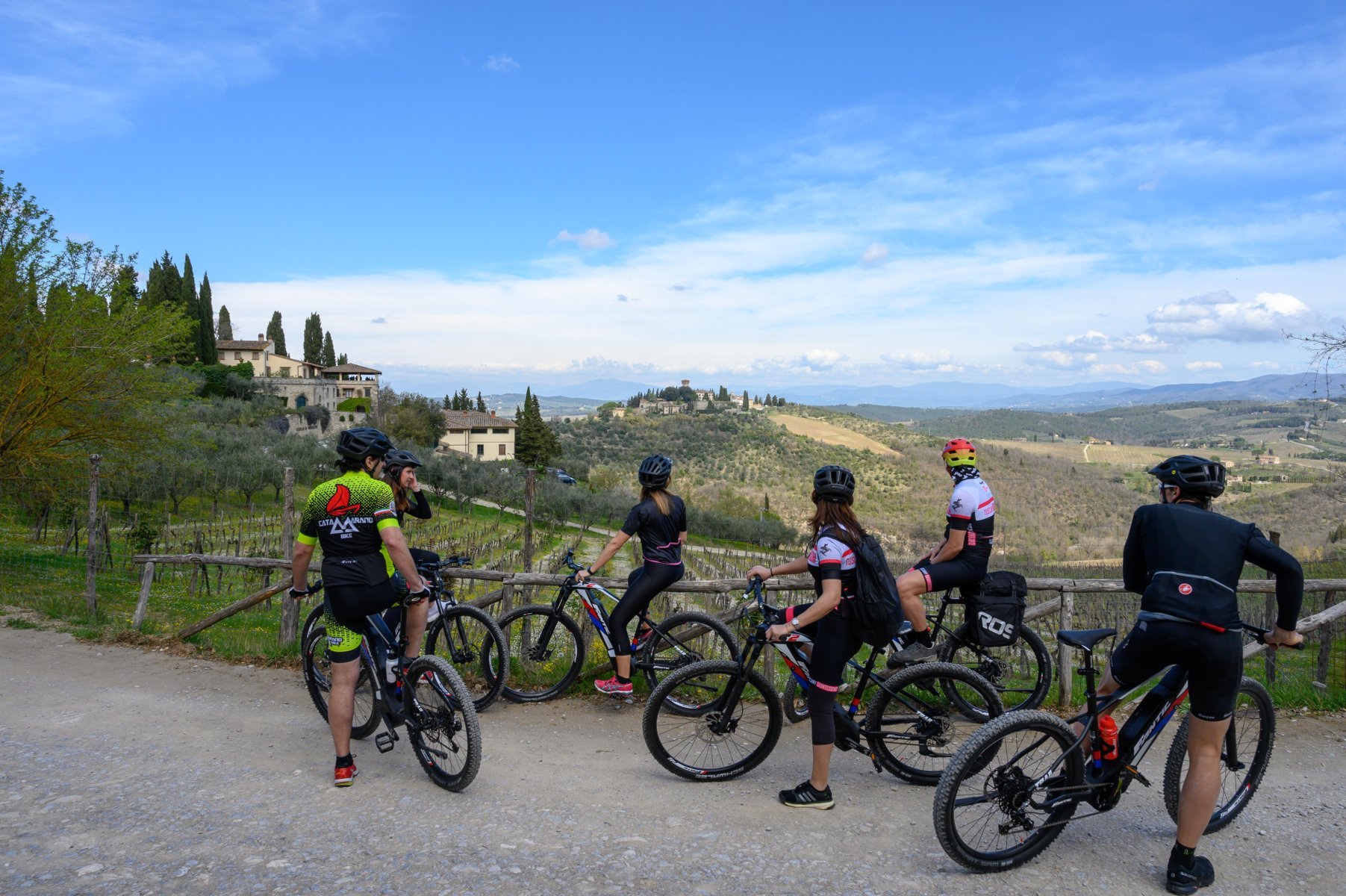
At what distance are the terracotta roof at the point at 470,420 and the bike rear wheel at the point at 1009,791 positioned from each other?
8711 centimetres

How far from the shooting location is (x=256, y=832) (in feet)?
14.2

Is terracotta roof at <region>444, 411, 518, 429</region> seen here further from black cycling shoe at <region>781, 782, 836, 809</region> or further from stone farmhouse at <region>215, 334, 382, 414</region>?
black cycling shoe at <region>781, 782, 836, 809</region>

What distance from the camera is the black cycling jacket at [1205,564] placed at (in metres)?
3.64

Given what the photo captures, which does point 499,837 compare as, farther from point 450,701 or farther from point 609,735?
point 609,735

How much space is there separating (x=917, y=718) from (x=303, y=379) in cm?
9103

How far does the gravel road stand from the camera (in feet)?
12.6

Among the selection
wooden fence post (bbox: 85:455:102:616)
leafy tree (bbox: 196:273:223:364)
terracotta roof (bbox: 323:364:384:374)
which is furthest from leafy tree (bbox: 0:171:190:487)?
terracotta roof (bbox: 323:364:384:374)

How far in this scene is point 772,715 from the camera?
5.07 metres

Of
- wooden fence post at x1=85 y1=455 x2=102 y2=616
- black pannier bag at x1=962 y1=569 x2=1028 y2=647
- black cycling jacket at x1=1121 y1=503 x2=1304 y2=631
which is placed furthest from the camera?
wooden fence post at x1=85 y1=455 x2=102 y2=616

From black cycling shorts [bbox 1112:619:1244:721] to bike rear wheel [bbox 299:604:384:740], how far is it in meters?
A: 4.58

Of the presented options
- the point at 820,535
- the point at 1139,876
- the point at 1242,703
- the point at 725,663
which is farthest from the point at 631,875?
the point at 1242,703

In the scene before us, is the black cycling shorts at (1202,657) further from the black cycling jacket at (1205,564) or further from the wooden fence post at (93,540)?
the wooden fence post at (93,540)

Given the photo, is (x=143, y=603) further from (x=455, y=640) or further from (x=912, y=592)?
(x=912, y=592)

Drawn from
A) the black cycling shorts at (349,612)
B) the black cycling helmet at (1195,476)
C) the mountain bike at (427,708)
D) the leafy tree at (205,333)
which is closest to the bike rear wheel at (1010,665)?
the black cycling helmet at (1195,476)
